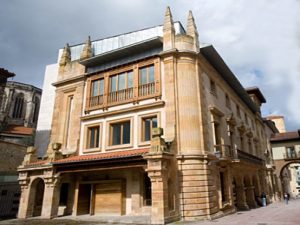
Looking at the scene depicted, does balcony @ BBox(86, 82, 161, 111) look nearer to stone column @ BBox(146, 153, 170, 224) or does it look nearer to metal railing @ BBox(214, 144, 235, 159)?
stone column @ BBox(146, 153, 170, 224)

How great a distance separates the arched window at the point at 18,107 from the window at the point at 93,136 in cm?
4437

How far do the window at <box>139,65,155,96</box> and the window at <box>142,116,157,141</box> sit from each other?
179 centimetres

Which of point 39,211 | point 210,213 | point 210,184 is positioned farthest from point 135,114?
point 39,211

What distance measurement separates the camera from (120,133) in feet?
55.7

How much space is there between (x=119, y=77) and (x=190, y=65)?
536cm

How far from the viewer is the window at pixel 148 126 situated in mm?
15773

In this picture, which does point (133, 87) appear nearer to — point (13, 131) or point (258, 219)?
point (258, 219)

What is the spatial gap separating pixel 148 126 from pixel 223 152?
19.3 ft

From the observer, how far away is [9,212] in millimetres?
18141

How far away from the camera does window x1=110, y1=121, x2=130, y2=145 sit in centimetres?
1664

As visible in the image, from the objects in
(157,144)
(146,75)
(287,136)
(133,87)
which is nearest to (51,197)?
(157,144)

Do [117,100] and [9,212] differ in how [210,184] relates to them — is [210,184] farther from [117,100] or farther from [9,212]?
[9,212]

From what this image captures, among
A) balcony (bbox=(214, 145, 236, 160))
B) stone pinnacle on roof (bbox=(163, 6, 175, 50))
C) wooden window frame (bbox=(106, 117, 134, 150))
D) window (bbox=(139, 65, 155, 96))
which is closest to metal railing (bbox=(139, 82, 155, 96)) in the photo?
window (bbox=(139, 65, 155, 96))

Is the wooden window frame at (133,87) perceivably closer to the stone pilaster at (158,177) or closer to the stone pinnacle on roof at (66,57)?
the stone pinnacle on roof at (66,57)
